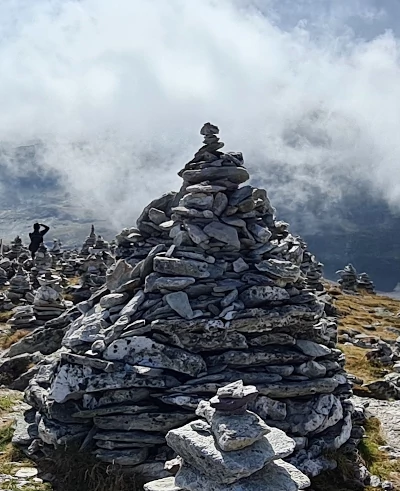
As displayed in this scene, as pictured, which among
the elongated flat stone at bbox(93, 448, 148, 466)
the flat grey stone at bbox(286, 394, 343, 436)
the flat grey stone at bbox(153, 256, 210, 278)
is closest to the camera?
the elongated flat stone at bbox(93, 448, 148, 466)

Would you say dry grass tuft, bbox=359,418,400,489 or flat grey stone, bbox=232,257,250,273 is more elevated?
flat grey stone, bbox=232,257,250,273

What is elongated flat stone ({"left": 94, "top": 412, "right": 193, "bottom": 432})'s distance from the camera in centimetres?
1097

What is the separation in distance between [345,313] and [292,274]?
29.6 metres

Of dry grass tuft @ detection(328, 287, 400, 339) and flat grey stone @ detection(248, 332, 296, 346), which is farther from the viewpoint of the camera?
dry grass tuft @ detection(328, 287, 400, 339)

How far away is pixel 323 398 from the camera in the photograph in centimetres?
1233

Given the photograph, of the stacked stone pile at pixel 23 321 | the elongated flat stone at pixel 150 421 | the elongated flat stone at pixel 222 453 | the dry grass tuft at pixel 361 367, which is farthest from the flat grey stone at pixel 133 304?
the stacked stone pile at pixel 23 321

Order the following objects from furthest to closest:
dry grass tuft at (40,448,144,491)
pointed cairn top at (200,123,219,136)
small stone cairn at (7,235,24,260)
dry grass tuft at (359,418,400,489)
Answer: small stone cairn at (7,235,24,260), pointed cairn top at (200,123,219,136), dry grass tuft at (359,418,400,489), dry grass tuft at (40,448,144,491)

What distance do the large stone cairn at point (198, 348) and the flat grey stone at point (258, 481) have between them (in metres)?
2.60

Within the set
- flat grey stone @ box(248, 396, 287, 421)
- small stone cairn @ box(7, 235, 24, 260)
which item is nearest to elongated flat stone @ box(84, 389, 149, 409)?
flat grey stone @ box(248, 396, 287, 421)

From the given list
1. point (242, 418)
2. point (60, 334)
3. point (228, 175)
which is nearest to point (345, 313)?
point (60, 334)

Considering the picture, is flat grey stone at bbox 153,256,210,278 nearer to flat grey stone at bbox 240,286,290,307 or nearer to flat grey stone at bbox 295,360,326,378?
flat grey stone at bbox 240,286,290,307

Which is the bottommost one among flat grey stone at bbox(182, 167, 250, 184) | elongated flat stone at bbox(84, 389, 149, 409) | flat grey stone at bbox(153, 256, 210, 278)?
elongated flat stone at bbox(84, 389, 149, 409)

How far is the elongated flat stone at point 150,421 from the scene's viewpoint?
36.0 ft

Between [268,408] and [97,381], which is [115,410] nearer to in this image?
[97,381]
